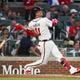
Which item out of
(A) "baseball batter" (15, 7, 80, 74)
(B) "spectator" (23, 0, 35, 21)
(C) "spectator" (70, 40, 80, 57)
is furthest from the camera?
(B) "spectator" (23, 0, 35, 21)

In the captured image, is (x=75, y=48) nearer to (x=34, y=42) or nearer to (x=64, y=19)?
(x=34, y=42)

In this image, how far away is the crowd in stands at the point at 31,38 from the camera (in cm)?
1465

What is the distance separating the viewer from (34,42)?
585 inches

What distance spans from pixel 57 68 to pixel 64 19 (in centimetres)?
271

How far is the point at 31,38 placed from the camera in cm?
1516

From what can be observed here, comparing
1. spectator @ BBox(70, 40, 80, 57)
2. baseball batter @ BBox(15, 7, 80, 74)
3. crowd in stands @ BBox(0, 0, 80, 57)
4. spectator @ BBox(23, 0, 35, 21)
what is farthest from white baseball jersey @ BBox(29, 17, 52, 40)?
spectator @ BBox(23, 0, 35, 21)

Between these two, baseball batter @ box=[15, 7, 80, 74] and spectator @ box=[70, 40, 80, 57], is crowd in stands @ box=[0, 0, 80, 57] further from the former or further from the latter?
baseball batter @ box=[15, 7, 80, 74]

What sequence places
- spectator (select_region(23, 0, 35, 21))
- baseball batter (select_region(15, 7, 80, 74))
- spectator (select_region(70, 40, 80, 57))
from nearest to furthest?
baseball batter (select_region(15, 7, 80, 74)) → spectator (select_region(70, 40, 80, 57)) → spectator (select_region(23, 0, 35, 21))

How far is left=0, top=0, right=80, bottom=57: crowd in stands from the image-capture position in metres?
14.6

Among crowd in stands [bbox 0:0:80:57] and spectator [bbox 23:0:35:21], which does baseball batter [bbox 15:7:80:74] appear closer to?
crowd in stands [bbox 0:0:80:57]

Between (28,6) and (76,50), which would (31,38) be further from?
(28,6)

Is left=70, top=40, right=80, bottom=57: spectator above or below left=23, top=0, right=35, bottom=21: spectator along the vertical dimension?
below

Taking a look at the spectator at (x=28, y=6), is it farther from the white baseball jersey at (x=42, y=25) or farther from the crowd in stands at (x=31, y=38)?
the white baseball jersey at (x=42, y=25)

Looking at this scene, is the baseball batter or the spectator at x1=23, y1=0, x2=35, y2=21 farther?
the spectator at x1=23, y1=0, x2=35, y2=21
